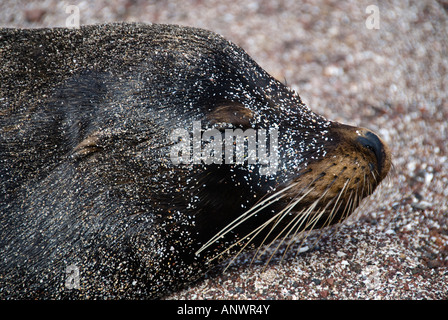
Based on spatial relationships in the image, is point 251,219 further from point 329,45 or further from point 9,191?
point 329,45

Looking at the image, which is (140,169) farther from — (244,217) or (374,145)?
(374,145)

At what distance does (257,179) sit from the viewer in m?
2.53

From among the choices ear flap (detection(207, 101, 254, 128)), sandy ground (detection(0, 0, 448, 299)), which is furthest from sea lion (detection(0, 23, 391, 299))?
sandy ground (detection(0, 0, 448, 299))

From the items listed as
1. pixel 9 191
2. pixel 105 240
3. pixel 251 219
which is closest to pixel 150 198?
pixel 105 240

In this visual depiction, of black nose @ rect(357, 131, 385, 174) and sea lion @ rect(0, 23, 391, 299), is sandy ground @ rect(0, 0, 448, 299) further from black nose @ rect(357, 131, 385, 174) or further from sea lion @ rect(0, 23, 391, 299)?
black nose @ rect(357, 131, 385, 174)

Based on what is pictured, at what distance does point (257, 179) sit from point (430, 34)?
3133 millimetres

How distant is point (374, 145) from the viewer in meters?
2.68
